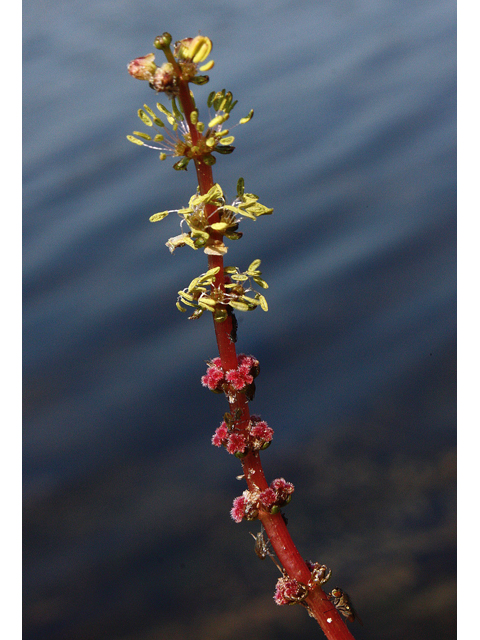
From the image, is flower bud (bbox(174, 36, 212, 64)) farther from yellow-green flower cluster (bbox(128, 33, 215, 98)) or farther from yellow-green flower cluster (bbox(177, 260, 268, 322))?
yellow-green flower cluster (bbox(177, 260, 268, 322))

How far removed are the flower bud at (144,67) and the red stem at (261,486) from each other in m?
0.13

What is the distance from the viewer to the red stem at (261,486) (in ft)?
5.63

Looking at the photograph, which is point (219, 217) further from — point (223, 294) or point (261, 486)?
point (261, 486)

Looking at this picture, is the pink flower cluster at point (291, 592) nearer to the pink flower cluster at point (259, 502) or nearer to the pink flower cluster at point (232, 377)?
the pink flower cluster at point (259, 502)

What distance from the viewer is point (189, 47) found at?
1.57 m

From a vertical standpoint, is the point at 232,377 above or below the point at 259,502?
above

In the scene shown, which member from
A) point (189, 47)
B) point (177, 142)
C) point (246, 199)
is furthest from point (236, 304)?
point (189, 47)

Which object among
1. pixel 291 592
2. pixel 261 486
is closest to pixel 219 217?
pixel 261 486

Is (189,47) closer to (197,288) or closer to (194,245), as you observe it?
(194,245)

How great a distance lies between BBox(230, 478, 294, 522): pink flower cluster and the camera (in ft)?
5.91

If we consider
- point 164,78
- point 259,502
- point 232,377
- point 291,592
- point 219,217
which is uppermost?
point 164,78

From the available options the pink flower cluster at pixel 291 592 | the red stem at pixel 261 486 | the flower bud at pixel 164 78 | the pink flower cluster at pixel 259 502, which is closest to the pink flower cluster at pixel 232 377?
the red stem at pixel 261 486

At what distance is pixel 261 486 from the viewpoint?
1.83m

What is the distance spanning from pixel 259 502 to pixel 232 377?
385mm
